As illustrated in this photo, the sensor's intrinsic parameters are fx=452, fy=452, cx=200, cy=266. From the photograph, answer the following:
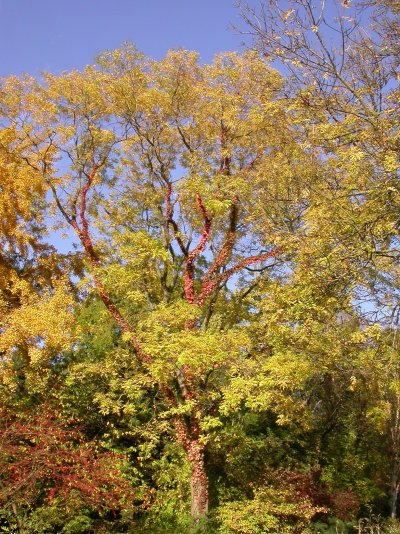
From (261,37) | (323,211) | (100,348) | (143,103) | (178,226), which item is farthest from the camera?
(100,348)

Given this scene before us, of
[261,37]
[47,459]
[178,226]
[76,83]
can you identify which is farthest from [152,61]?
[47,459]

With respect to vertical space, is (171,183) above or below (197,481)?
above

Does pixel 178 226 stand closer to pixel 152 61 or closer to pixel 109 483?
pixel 152 61

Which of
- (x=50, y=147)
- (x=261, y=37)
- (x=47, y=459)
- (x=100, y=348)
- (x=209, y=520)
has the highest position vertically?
(x=50, y=147)

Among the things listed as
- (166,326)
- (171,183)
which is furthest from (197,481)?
(171,183)

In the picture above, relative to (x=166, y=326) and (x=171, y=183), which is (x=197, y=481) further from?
(x=171, y=183)

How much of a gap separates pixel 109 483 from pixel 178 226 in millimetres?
6717

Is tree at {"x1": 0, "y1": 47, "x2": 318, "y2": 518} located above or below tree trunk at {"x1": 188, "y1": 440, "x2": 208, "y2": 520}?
above

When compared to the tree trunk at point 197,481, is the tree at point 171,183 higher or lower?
higher

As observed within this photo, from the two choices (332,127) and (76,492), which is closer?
(332,127)

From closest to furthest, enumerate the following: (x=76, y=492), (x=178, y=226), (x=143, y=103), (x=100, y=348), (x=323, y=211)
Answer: (x=323, y=211) → (x=76, y=492) → (x=143, y=103) → (x=178, y=226) → (x=100, y=348)

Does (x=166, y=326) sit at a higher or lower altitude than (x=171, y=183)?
lower

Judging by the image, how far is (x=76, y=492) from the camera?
377 inches

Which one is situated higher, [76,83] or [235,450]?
[76,83]
